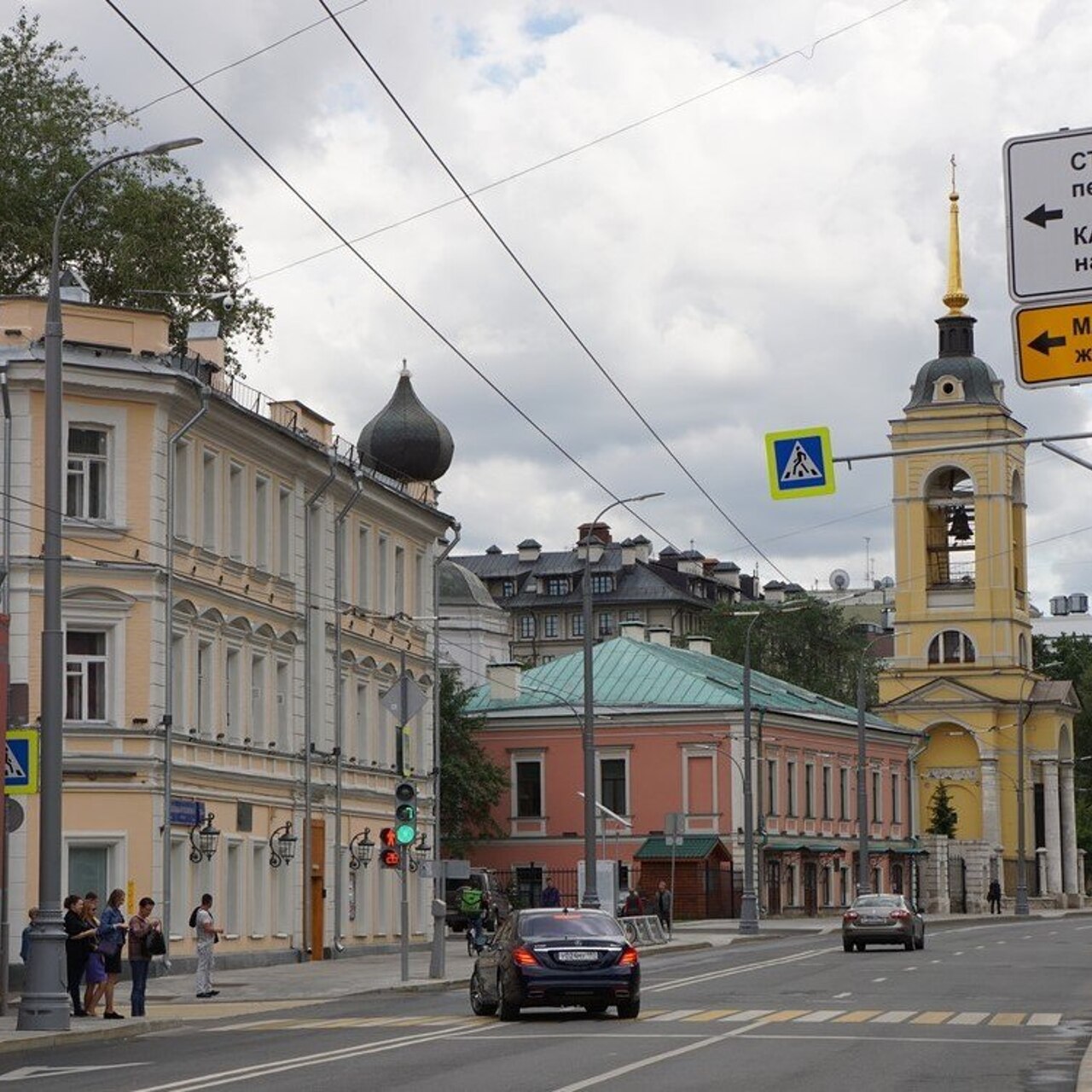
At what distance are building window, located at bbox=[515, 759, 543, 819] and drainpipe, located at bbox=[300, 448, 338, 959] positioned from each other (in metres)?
34.2

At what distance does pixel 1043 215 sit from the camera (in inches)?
448

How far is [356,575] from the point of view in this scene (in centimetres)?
5428

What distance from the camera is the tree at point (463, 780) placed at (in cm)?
8056

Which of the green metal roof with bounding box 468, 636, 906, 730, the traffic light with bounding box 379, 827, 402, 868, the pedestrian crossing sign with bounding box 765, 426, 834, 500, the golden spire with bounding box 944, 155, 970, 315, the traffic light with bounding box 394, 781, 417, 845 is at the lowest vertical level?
the traffic light with bounding box 379, 827, 402, 868

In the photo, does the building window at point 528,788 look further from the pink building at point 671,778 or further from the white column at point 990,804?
the white column at point 990,804

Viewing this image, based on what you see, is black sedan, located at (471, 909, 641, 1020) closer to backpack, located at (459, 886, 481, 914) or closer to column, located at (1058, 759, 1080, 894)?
backpack, located at (459, 886, 481, 914)

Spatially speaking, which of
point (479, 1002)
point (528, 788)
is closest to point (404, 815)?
point (479, 1002)

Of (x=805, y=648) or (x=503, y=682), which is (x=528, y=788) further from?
(x=805, y=648)

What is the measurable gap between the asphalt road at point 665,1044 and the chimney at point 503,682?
160ft

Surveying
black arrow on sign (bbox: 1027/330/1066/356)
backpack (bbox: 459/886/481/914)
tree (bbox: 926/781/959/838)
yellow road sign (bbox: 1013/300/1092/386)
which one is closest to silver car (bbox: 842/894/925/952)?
backpack (bbox: 459/886/481/914)

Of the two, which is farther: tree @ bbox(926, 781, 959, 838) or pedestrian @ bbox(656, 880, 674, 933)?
tree @ bbox(926, 781, 959, 838)

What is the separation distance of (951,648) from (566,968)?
288 ft

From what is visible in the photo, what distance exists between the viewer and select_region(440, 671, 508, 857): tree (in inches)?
3172

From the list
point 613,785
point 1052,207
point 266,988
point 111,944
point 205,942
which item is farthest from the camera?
point 613,785
